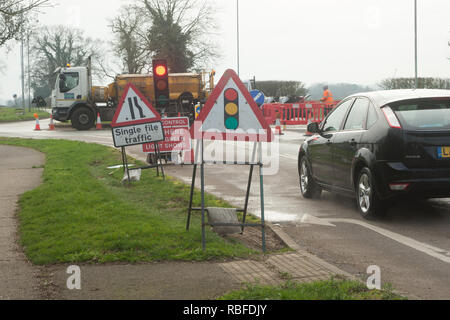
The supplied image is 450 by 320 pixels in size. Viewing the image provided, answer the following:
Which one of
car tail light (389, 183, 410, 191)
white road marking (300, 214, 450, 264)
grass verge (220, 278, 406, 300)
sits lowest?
white road marking (300, 214, 450, 264)

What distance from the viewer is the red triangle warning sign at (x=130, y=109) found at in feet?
38.5

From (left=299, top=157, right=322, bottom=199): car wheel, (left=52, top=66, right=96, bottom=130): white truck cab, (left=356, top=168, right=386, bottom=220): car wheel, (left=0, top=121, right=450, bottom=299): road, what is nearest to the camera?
(left=0, top=121, right=450, bottom=299): road

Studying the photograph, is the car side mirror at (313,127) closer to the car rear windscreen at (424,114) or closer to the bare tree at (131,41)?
the car rear windscreen at (424,114)

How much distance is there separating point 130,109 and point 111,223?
4432mm

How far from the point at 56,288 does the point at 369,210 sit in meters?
4.46

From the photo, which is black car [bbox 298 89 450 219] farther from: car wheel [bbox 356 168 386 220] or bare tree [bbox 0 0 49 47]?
bare tree [bbox 0 0 49 47]

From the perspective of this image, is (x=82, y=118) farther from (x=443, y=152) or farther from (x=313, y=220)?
(x=443, y=152)

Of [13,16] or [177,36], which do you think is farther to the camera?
[177,36]

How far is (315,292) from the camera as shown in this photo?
468 centimetres

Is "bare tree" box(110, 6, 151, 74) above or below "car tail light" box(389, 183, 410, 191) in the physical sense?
above

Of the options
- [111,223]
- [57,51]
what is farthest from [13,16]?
[57,51]

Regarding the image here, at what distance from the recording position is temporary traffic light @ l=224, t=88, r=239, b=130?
643cm

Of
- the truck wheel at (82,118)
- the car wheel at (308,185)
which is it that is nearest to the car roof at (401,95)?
the car wheel at (308,185)

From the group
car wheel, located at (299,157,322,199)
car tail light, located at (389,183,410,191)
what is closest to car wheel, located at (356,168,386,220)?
car tail light, located at (389,183,410,191)
